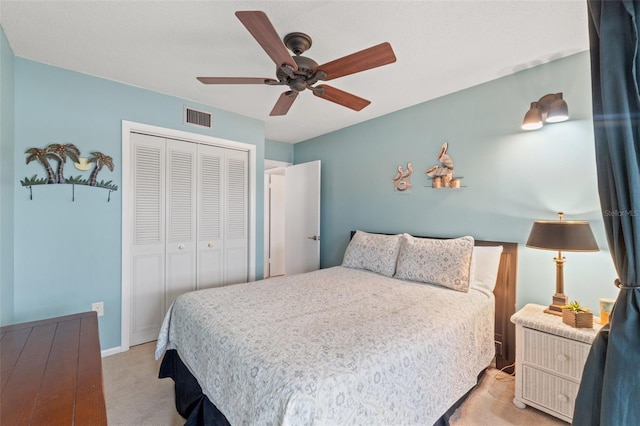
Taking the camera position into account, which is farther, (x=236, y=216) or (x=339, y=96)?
(x=236, y=216)

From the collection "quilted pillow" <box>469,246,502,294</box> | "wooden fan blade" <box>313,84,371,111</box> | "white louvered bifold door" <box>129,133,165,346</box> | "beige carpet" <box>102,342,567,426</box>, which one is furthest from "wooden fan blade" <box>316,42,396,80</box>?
"beige carpet" <box>102,342,567,426</box>

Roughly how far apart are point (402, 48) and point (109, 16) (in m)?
1.93

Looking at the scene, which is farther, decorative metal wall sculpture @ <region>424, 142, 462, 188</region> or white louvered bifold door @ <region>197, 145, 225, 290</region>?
white louvered bifold door @ <region>197, 145, 225, 290</region>

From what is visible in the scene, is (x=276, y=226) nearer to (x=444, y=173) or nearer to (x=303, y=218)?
(x=303, y=218)

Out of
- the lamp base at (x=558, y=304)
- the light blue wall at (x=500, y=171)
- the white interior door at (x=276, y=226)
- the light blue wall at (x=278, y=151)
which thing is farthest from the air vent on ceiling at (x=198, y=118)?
the lamp base at (x=558, y=304)

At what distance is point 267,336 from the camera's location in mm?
1411

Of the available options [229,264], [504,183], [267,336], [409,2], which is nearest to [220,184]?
[229,264]

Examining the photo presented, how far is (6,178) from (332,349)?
2504 millimetres

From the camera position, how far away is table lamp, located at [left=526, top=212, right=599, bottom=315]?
5.84 ft

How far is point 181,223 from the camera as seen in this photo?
3.06m

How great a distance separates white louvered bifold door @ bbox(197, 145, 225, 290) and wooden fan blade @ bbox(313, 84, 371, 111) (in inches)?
70.1

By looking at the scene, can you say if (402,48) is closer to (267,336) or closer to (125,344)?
(267,336)

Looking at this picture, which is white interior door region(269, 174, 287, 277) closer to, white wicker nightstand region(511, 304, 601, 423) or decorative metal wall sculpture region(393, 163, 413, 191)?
decorative metal wall sculpture region(393, 163, 413, 191)


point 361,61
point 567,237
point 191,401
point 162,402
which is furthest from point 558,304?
point 162,402
